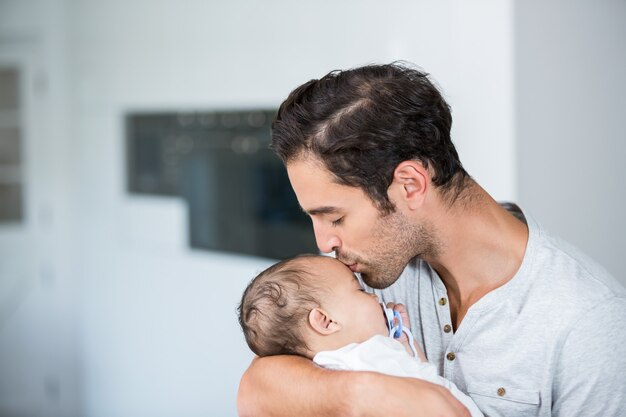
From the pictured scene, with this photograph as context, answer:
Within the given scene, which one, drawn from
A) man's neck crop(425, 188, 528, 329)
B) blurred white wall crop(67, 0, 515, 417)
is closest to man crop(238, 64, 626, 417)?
man's neck crop(425, 188, 528, 329)

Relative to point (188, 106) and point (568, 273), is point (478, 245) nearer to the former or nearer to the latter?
point (568, 273)

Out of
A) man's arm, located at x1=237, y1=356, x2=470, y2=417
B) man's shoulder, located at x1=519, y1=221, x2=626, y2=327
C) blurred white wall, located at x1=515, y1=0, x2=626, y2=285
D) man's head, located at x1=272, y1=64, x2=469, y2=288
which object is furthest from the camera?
blurred white wall, located at x1=515, y1=0, x2=626, y2=285

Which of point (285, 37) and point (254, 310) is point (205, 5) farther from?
point (254, 310)

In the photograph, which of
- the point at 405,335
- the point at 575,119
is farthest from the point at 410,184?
the point at 575,119

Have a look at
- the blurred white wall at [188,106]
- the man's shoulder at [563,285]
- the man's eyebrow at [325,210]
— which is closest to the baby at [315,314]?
the man's eyebrow at [325,210]

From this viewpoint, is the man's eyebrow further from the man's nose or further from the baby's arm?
the baby's arm

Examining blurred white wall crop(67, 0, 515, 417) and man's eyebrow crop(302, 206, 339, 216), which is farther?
blurred white wall crop(67, 0, 515, 417)

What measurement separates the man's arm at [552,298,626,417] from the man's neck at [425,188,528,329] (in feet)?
0.62

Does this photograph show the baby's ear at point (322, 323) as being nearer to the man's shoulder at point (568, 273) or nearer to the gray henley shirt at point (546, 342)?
the gray henley shirt at point (546, 342)

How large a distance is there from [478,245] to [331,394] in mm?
435

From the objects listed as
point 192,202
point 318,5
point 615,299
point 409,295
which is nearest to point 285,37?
point 318,5

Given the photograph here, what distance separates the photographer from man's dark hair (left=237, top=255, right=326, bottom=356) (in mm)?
1633

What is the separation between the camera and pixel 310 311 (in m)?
1.63

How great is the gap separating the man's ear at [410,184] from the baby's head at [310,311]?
20 cm
